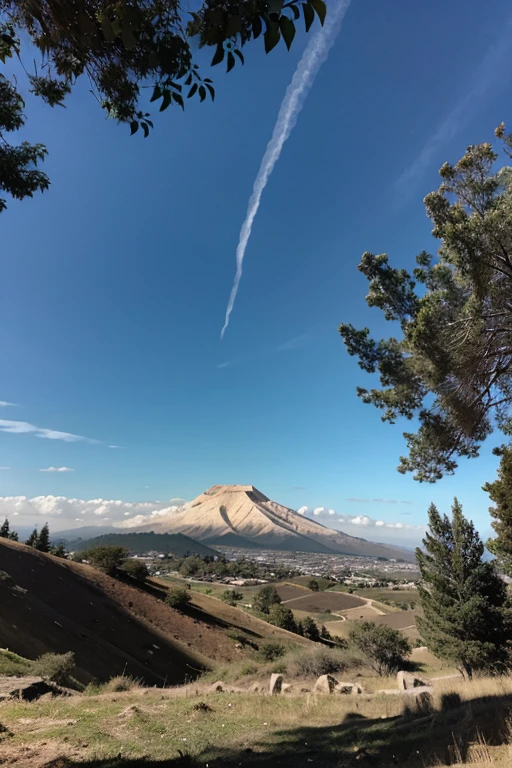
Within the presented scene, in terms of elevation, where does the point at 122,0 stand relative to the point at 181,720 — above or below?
above

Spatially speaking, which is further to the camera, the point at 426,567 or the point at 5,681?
the point at 426,567

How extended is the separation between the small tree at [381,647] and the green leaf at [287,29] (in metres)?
27.9

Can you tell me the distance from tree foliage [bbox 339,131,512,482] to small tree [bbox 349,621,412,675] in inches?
654

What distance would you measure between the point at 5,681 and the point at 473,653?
2054 cm

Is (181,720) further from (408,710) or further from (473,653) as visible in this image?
(473,653)

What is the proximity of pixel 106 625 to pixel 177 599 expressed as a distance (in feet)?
49.5

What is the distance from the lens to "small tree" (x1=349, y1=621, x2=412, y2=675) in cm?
2275

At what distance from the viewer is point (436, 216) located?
11.6 metres

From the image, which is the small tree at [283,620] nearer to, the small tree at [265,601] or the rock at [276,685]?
the small tree at [265,601]

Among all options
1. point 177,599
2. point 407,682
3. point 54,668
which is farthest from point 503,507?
point 177,599

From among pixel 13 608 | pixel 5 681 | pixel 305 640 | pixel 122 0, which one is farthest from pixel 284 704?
pixel 305 640

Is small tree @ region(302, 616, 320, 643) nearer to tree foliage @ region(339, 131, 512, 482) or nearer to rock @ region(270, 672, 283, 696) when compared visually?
rock @ region(270, 672, 283, 696)

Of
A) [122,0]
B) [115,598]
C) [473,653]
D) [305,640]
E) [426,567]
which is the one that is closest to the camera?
[122,0]

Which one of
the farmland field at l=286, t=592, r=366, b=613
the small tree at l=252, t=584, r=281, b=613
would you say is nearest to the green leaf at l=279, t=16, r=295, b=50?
the small tree at l=252, t=584, r=281, b=613
